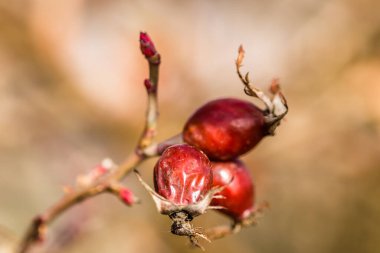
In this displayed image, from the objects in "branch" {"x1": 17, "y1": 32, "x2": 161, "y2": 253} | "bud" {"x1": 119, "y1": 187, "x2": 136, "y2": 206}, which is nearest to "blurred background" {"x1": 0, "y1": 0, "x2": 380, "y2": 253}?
"branch" {"x1": 17, "y1": 32, "x2": 161, "y2": 253}

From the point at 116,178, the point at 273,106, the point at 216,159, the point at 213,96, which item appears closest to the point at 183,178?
the point at 216,159

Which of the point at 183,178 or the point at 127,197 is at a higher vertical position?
the point at 183,178

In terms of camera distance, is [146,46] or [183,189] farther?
[146,46]

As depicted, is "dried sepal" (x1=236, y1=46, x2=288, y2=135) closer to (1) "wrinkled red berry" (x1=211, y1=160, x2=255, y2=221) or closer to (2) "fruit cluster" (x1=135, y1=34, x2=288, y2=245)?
(2) "fruit cluster" (x1=135, y1=34, x2=288, y2=245)

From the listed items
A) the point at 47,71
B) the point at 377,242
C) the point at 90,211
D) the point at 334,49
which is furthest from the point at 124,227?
the point at 334,49

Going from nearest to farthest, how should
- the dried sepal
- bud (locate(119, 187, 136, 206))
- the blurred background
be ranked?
the dried sepal, bud (locate(119, 187, 136, 206)), the blurred background

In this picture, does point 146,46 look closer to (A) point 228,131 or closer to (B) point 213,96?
(A) point 228,131
